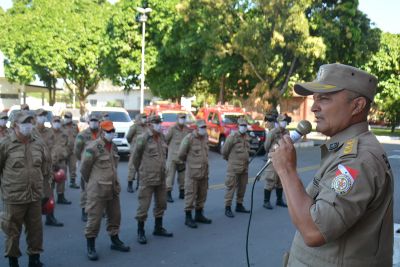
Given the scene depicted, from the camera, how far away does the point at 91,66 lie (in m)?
30.6

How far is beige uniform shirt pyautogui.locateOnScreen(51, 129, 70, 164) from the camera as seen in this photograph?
371 inches

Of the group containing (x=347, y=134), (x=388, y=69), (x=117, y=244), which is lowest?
(x=117, y=244)

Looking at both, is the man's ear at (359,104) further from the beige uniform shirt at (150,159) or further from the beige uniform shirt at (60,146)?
the beige uniform shirt at (60,146)

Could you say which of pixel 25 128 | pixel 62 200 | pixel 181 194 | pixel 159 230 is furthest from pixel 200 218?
pixel 25 128

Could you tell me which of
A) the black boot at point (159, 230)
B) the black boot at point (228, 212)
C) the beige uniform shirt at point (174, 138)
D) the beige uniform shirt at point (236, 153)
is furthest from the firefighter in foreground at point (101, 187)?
the beige uniform shirt at point (174, 138)

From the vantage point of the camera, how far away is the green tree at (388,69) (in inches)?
1160

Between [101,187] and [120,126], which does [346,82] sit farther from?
[120,126]

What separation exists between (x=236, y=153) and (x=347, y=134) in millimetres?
6630

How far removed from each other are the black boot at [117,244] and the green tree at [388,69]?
1061 inches

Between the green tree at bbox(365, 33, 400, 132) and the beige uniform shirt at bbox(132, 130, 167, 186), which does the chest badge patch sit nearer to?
the beige uniform shirt at bbox(132, 130, 167, 186)

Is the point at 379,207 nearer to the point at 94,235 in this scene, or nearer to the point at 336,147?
the point at 336,147

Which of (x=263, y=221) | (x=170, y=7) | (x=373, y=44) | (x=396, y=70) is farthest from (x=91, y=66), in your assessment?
(x=263, y=221)

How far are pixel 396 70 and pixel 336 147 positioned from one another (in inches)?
1233

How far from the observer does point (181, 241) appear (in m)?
6.45
